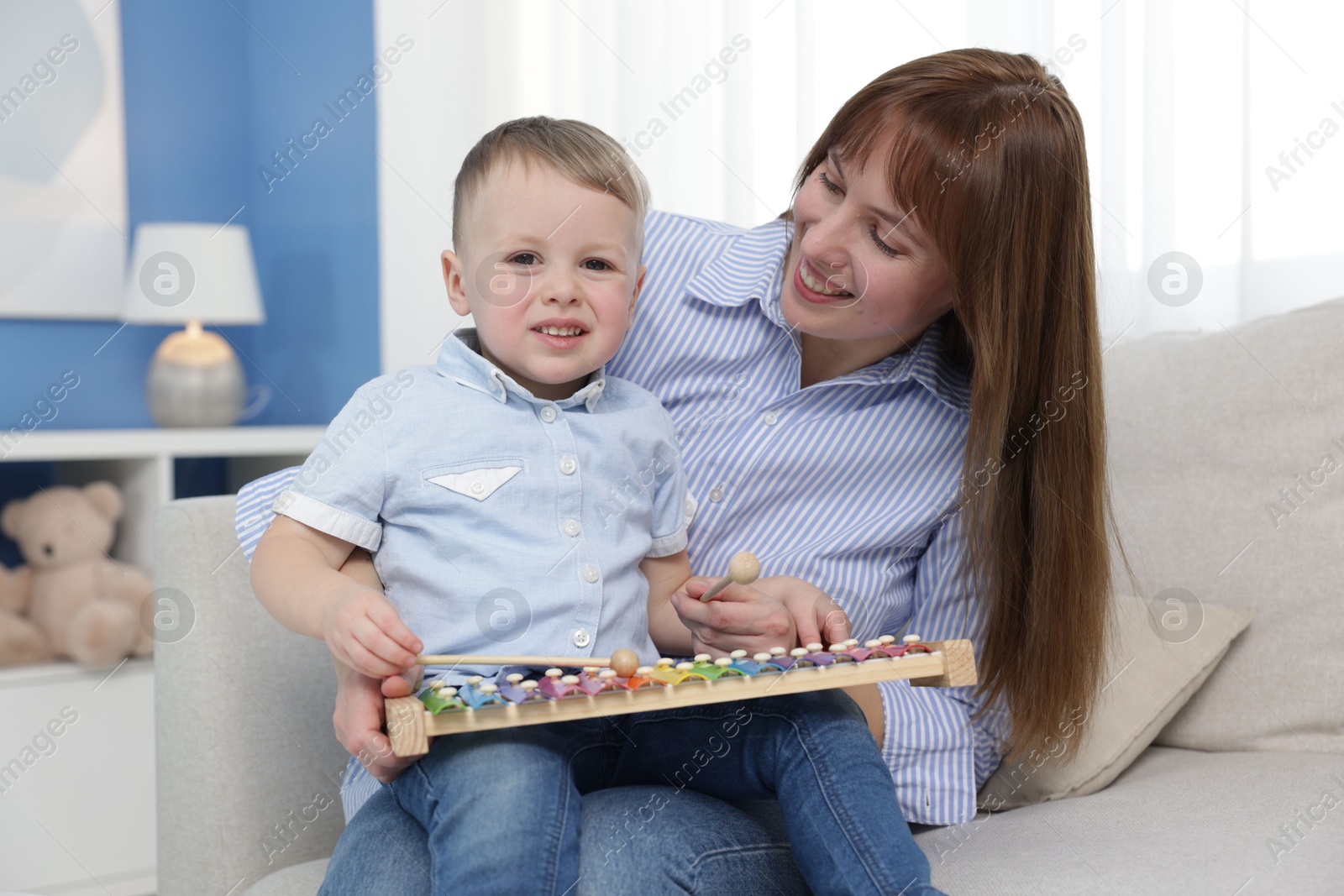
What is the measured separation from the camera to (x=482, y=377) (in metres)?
1.10

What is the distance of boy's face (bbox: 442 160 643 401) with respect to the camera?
3.53ft

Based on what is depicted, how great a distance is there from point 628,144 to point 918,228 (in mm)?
1669

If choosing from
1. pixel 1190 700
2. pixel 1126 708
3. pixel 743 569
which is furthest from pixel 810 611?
pixel 1190 700

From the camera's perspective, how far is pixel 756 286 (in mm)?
1394

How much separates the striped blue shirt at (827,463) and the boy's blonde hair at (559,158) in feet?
0.82

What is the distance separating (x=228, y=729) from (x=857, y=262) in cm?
84

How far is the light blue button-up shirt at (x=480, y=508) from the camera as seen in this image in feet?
3.34

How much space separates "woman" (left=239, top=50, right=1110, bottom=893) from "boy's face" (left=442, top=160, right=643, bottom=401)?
26cm

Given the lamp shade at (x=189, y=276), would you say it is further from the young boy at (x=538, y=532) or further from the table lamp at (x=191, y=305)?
the young boy at (x=538, y=532)

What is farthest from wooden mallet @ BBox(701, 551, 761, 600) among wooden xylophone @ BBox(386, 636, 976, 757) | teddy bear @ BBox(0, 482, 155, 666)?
teddy bear @ BBox(0, 482, 155, 666)

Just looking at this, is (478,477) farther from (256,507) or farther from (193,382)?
(193,382)

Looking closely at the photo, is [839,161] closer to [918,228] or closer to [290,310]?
[918,228]

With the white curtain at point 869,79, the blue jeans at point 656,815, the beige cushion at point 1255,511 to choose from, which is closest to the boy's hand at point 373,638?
the blue jeans at point 656,815

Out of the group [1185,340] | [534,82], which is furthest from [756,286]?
[534,82]
